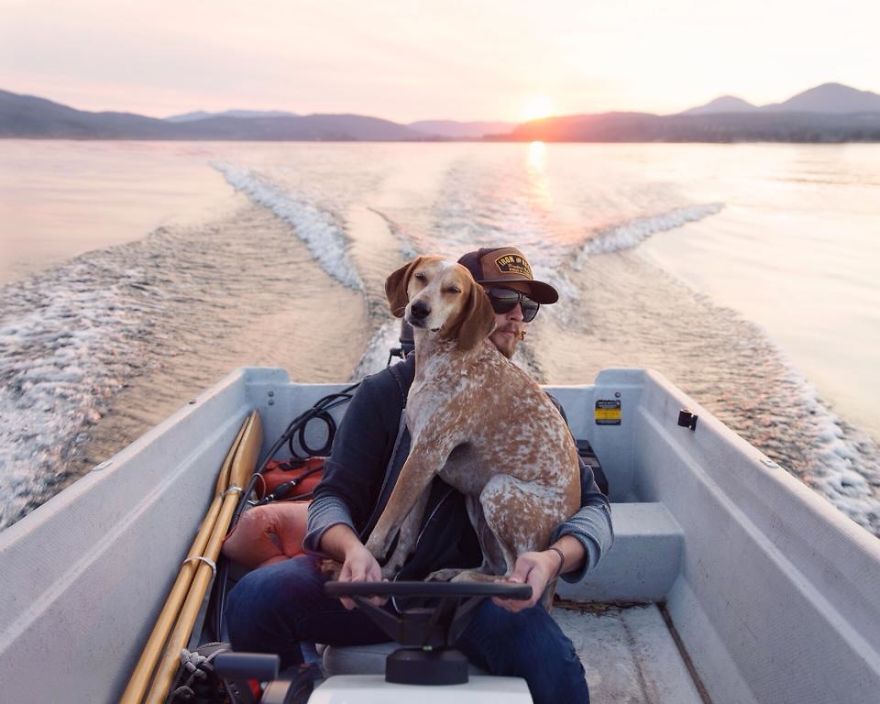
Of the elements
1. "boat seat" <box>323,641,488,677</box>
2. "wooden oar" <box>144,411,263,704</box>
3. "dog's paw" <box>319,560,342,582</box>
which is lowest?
"wooden oar" <box>144,411,263,704</box>

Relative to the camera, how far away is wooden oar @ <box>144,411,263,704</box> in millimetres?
1944

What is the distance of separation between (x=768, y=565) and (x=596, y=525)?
58 cm

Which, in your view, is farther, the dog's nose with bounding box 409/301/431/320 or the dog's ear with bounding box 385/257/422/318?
the dog's ear with bounding box 385/257/422/318

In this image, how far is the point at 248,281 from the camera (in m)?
10.8

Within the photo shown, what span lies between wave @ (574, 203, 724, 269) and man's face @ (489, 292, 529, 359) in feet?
31.5

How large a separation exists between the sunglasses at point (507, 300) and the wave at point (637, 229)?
31.7ft

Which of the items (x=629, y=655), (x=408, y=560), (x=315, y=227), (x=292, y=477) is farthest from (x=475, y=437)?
(x=315, y=227)

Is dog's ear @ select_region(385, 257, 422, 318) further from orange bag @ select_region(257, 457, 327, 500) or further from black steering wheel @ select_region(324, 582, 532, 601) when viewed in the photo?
orange bag @ select_region(257, 457, 327, 500)

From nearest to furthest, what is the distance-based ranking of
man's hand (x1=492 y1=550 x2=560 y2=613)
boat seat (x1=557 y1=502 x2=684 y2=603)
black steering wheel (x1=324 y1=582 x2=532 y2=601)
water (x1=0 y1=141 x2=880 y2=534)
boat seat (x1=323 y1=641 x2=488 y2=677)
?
black steering wheel (x1=324 y1=582 x2=532 y2=601)
man's hand (x1=492 y1=550 x2=560 y2=613)
boat seat (x1=323 y1=641 x2=488 y2=677)
boat seat (x1=557 y1=502 x2=684 y2=603)
water (x1=0 y1=141 x2=880 y2=534)

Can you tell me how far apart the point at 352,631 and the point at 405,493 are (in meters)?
0.37

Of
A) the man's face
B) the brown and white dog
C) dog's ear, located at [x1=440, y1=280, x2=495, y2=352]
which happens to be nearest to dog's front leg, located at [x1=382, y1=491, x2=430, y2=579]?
the brown and white dog

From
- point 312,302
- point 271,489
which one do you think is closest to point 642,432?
point 271,489

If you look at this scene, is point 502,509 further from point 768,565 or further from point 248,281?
point 248,281

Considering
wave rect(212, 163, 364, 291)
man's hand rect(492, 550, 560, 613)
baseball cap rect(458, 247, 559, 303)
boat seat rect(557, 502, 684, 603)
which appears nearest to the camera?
man's hand rect(492, 550, 560, 613)
